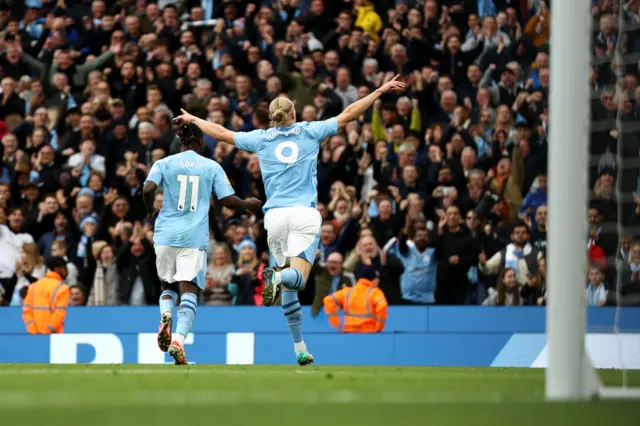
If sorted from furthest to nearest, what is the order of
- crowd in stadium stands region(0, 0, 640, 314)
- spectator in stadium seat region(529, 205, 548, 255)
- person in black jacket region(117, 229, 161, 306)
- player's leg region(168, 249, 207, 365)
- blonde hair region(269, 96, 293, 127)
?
person in black jacket region(117, 229, 161, 306)
crowd in stadium stands region(0, 0, 640, 314)
spectator in stadium seat region(529, 205, 548, 255)
player's leg region(168, 249, 207, 365)
blonde hair region(269, 96, 293, 127)

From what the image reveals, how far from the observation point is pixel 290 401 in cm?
636

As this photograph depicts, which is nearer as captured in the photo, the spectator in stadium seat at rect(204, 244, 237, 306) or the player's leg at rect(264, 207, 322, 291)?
the player's leg at rect(264, 207, 322, 291)

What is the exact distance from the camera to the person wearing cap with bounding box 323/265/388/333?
52.3 feet

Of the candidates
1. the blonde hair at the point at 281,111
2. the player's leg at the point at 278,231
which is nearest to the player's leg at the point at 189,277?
the player's leg at the point at 278,231

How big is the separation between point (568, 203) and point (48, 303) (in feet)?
37.9

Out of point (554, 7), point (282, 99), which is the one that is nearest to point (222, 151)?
point (282, 99)

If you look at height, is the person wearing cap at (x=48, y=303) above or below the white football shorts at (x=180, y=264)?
below

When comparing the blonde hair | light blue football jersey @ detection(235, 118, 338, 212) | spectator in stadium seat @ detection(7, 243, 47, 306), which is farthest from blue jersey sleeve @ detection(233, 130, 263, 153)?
spectator in stadium seat @ detection(7, 243, 47, 306)

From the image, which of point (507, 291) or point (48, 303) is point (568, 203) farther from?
point (48, 303)

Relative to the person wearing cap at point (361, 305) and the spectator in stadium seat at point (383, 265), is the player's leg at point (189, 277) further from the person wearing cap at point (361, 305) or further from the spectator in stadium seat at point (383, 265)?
the spectator in stadium seat at point (383, 265)

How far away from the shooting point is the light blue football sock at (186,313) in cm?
1156

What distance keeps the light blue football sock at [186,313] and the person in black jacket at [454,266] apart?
5.09 metres

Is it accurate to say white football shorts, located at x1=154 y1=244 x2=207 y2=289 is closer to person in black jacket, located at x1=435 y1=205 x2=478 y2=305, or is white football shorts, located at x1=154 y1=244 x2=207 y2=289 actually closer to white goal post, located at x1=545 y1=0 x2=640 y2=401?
person in black jacket, located at x1=435 y1=205 x2=478 y2=305

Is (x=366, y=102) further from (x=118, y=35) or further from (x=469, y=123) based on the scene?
(x=118, y=35)
